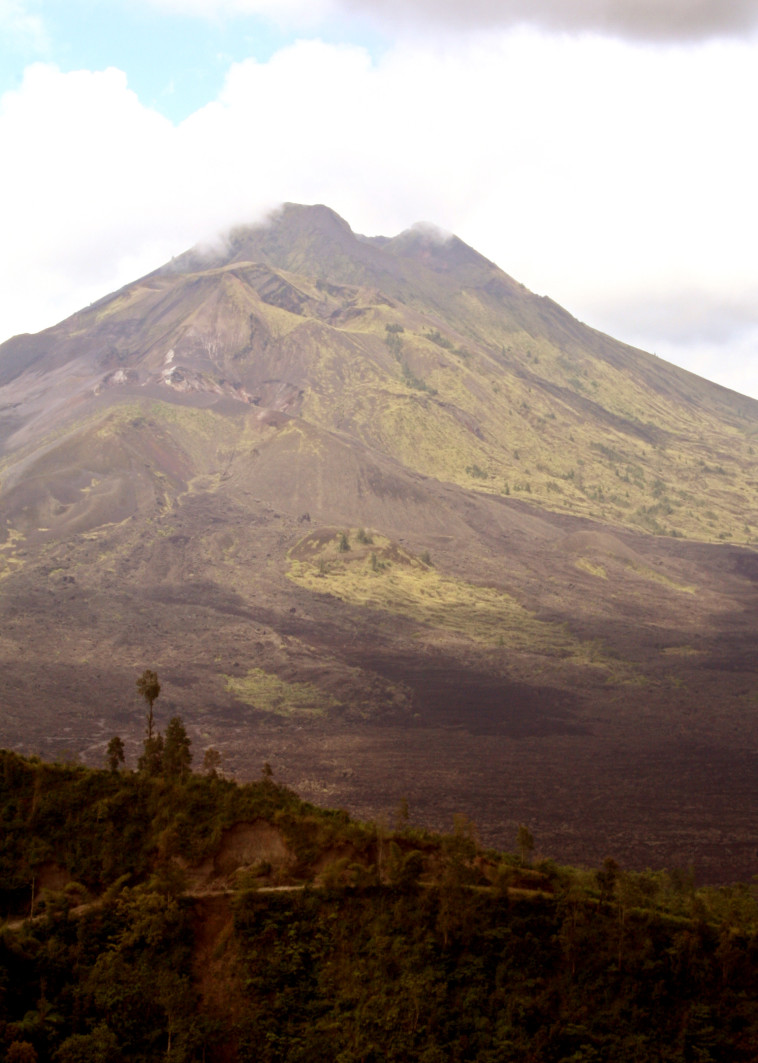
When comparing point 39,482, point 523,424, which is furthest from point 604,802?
point 523,424

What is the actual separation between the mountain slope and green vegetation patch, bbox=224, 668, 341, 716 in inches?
10.3

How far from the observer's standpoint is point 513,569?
94.8 meters

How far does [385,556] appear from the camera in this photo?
296 feet

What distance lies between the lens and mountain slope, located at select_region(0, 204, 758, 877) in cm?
4897

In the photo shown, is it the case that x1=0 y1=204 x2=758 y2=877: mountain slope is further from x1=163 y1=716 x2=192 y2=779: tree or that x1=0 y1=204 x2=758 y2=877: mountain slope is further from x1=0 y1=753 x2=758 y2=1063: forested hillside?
x1=0 y1=753 x2=758 y2=1063: forested hillside

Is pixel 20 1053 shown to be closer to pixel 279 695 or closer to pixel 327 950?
pixel 327 950

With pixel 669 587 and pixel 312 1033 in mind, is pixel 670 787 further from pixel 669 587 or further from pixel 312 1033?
pixel 669 587

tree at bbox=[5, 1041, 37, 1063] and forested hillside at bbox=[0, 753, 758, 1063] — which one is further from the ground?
forested hillside at bbox=[0, 753, 758, 1063]

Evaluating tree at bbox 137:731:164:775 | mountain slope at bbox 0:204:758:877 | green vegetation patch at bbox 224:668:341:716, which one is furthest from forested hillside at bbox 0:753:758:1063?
green vegetation patch at bbox 224:668:341:716

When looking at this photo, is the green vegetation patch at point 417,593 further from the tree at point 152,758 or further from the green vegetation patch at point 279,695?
the tree at point 152,758

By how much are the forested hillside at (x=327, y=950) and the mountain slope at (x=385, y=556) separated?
2151 cm

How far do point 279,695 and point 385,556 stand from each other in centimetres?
3263

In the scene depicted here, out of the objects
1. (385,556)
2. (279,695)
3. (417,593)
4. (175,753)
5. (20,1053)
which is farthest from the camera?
(385,556)

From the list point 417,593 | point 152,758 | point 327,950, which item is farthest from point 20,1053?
point 417,593
